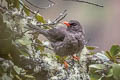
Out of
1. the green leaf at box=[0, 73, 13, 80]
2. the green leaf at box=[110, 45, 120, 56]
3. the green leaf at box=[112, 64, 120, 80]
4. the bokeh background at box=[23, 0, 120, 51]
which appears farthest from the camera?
the bokeh background at box=[23, 0, 120, 51]

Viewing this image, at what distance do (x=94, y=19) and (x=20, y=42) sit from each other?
14.8ft

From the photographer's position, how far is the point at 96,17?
5.82 metres

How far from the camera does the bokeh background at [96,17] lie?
193 inches

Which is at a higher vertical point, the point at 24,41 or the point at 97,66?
the point at 24,41

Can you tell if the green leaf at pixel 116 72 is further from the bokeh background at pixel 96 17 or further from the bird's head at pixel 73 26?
the bokeh background at pixel 96 17

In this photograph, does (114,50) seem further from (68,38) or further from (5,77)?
(68,38)

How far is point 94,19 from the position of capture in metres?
5.82

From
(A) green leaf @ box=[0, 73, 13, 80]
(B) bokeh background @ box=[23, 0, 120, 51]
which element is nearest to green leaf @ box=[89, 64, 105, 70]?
(A) green leaf @ box=[0, 73, 13, 80]

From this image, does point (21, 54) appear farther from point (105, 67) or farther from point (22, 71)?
point (105, 67)

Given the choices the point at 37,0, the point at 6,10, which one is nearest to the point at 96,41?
the point at 37,0

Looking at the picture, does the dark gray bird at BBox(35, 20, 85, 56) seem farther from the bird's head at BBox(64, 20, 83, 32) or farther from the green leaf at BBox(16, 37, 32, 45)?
the green leaf at BBox(16, 37, 32, 45)

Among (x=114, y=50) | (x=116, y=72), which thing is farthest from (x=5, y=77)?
(x=114, y=50)

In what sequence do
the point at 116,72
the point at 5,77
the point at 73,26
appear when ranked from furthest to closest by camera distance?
the point at 73,26 < the point at 116,72 < the point at 5,77

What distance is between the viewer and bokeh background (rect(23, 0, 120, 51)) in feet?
16.1
